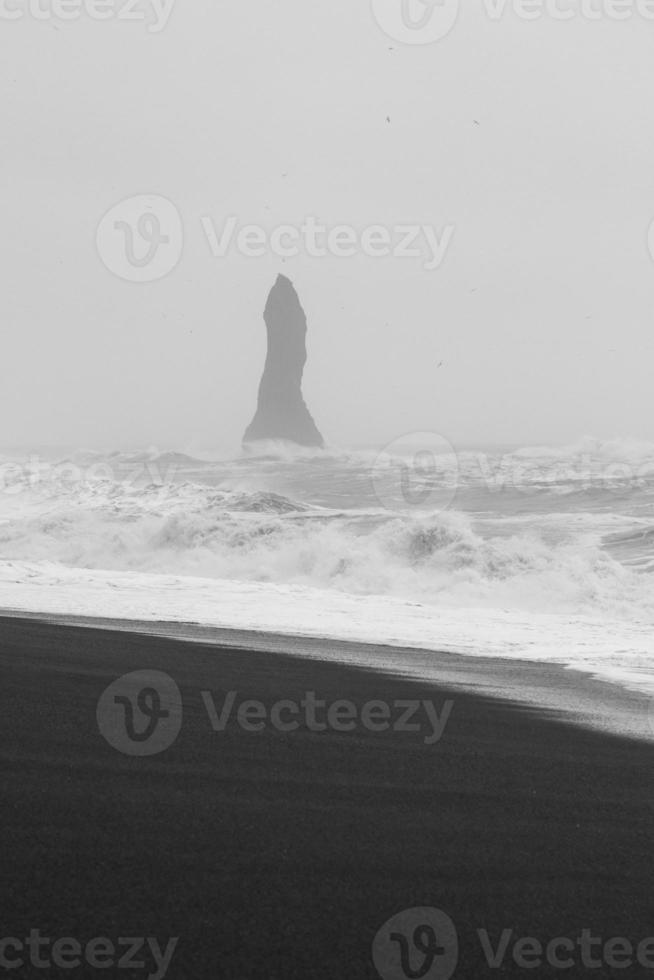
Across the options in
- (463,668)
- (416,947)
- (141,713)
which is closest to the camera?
(416,947)

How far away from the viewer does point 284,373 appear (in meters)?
121

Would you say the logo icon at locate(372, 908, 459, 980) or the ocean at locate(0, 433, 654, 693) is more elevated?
the logo icon at locate(372, 908, 459, 980)

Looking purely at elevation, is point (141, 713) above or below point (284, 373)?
below

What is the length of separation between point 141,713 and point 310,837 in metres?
2.52

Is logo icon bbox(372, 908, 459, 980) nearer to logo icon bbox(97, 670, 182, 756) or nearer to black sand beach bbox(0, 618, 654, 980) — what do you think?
black sand beach bbox(0, 618, 654, 980)

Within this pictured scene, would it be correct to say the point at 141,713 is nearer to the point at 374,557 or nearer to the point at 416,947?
A: the point at 416,947

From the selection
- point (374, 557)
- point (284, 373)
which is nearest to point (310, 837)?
point (374, 557)

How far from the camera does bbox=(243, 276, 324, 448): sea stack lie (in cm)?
11500

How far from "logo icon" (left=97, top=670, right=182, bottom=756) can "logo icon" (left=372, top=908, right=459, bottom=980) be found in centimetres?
224

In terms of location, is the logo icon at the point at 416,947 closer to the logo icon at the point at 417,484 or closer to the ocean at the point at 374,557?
the ocean at the point at 374,557

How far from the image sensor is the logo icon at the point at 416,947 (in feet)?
9.54

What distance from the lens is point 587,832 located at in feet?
14.4

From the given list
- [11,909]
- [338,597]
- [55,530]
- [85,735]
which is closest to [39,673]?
[85,735]

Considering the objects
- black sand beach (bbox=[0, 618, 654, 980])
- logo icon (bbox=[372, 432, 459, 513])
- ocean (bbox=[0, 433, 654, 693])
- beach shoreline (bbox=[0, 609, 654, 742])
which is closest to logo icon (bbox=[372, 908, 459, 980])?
black sand beach (bbox=[0, 618, 654, 980])
